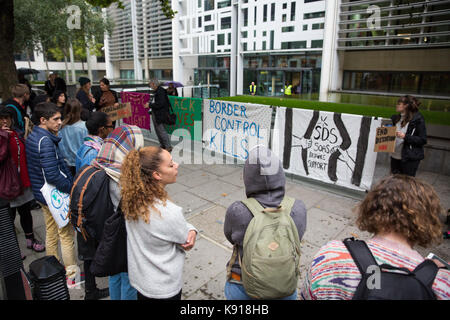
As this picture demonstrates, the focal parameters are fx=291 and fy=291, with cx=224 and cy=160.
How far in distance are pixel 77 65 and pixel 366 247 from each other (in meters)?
69.5

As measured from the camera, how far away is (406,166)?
4738 mm

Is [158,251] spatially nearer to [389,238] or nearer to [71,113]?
[389,238]

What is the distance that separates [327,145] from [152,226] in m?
4.88

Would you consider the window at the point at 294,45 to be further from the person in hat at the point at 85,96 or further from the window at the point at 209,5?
the person in hat at the point at 85,96

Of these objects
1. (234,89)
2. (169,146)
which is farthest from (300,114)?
(234,89)

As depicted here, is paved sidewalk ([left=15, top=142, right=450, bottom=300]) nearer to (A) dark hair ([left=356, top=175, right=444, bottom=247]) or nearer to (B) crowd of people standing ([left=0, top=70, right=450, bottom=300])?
(B) crowd of people standing ([left=0, top=70, right=450, bottom=300])

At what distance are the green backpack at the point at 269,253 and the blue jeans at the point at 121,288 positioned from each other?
112 cm

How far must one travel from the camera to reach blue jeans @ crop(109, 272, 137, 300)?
2.41 m

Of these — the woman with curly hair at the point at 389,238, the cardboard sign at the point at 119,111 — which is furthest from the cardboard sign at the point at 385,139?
the cardboard sign at the point at 119,111

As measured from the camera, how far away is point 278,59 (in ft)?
66.6

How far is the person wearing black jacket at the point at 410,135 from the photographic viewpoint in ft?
15.0

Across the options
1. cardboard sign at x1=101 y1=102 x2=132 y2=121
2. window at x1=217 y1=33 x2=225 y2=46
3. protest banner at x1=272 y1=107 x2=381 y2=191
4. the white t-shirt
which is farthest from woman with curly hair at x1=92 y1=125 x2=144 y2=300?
window at x1=217 y1=33 x2=225 y2=46

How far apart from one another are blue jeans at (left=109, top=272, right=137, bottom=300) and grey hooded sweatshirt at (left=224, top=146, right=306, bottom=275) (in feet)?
3.59

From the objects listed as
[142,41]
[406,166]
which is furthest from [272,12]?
[142,41]
